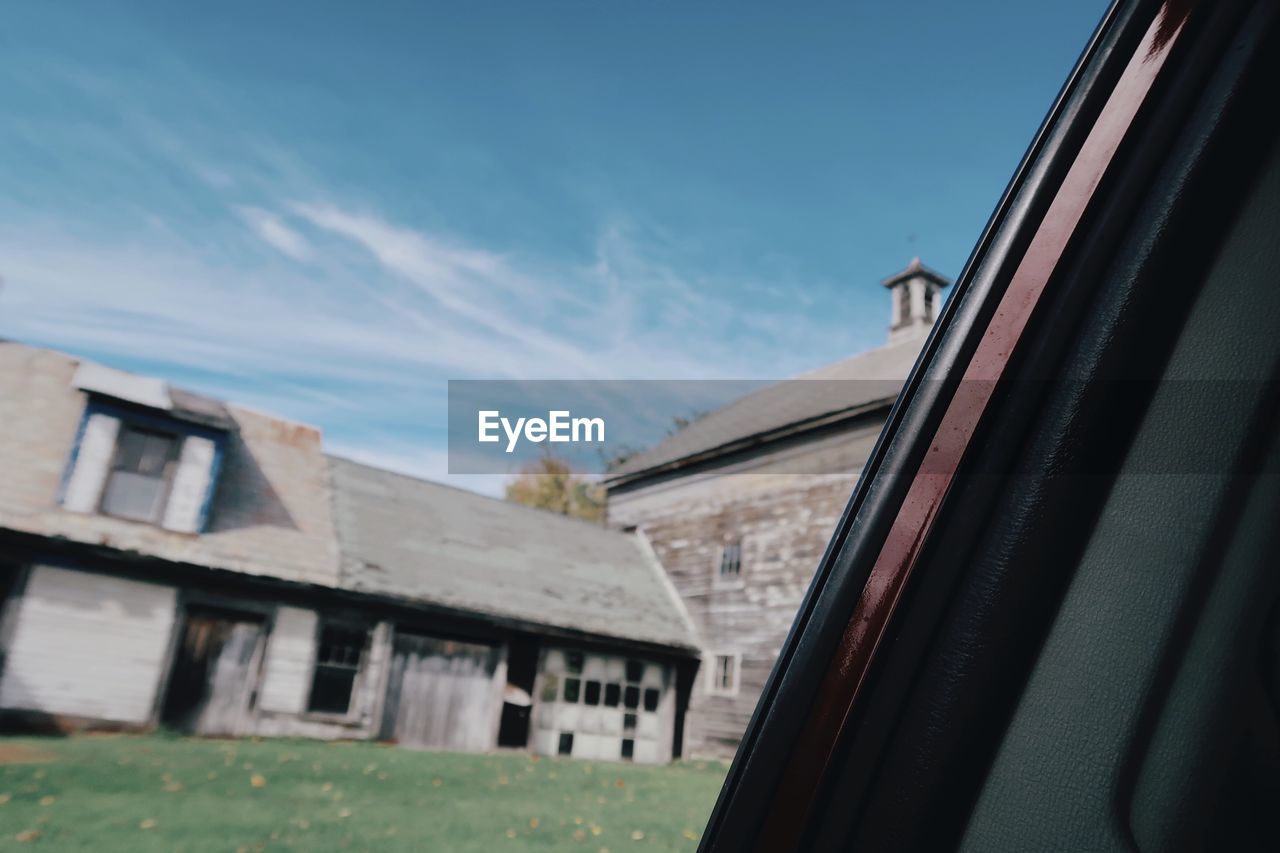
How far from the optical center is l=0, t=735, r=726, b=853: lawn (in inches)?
257

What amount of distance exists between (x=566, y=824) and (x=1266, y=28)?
8738 mm

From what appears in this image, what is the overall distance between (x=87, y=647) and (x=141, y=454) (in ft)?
11.4

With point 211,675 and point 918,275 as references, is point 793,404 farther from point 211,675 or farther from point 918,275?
point 211,675

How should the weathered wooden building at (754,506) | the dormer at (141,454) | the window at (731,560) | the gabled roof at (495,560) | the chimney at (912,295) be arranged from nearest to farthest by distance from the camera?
the dormer at (141,454) → the gabled roof at (495,560) → the weathered wooden building at (754,506) → the window at (731,560) → the chimney at (912,295)

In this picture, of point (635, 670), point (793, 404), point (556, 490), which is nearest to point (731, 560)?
point (635, 670)

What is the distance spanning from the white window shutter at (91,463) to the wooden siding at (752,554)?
43.6 ft

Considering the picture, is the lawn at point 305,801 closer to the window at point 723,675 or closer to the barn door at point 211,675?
the barn door at point 211,675

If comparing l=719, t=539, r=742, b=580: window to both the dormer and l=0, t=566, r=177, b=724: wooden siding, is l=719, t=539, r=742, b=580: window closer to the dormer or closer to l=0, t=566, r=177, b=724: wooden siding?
the dormer

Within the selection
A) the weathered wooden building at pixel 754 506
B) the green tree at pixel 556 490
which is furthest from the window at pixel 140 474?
the green tree at pixel 556 490

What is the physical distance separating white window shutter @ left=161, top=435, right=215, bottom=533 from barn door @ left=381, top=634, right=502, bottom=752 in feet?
14.6

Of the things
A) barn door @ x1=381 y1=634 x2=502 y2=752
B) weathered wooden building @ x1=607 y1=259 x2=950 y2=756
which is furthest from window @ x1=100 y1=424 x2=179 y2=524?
weathered wooden building @ x1=607 y1=259 x2=950 y2=756

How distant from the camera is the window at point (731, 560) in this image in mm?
19764

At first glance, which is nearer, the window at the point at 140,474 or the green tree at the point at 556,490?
the window at the point at 140,474

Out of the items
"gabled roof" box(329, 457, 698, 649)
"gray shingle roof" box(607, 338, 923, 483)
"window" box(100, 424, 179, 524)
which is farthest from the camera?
"gray shingle roof" box(607, 338, 923, 483)
